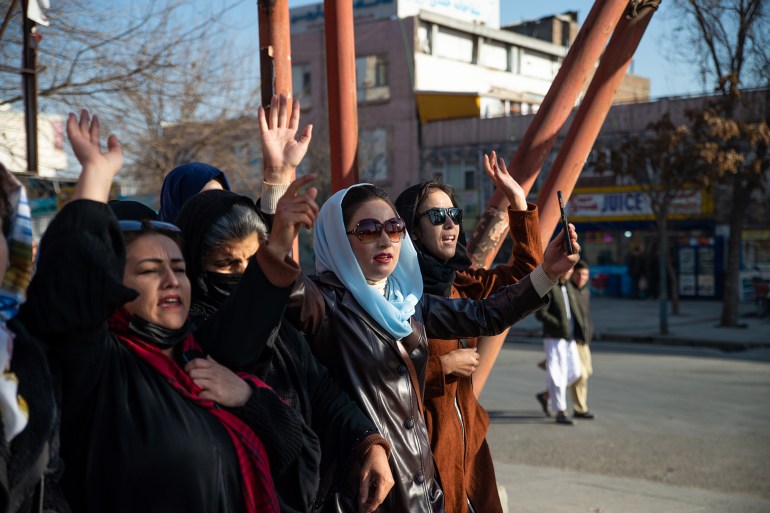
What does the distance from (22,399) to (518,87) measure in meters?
46.8

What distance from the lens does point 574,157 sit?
4.01 m

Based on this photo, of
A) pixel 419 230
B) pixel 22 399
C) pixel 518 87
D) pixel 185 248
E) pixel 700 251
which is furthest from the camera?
pixel 518 87

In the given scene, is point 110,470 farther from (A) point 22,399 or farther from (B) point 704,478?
(B) point 704,478

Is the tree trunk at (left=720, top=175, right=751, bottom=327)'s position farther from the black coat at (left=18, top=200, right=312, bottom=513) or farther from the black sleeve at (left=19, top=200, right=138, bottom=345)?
the black sleeve at (left=19, top=200, right=138, bottom=345)

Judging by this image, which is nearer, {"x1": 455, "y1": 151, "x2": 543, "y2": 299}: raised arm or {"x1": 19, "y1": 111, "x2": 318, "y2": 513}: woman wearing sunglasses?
{"x1": 19, "y1": 111, "x2": 318, "y2": 513}: woman wearing sunglasses

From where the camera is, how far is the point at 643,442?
28.4 ft

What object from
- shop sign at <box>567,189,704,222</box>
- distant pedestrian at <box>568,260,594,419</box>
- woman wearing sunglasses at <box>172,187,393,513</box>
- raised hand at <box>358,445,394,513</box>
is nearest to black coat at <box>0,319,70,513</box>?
woman wearing sunglasses at <box>172,187,393,513</box>

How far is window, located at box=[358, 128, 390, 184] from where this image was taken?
39156mm

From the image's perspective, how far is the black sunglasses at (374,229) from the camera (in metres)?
3.10

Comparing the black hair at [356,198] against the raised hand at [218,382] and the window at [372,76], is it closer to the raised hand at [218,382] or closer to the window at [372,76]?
the raised hand at [218,382]

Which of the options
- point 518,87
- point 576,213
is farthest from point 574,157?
point 518,87

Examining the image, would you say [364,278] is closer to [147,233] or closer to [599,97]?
[147,233]

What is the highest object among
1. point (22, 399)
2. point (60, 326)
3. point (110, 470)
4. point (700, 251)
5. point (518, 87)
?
point (518, 87)

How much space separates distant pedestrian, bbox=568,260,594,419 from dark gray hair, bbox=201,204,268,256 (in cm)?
764
